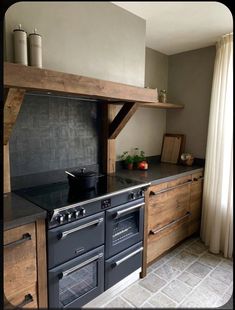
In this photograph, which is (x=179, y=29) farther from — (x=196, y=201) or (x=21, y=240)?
(x=21, y=240)

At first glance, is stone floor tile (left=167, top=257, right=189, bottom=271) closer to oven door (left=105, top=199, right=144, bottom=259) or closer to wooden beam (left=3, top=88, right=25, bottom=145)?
oven door (left=105, top=199, right=144, bottom=259)

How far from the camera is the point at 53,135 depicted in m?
1.83

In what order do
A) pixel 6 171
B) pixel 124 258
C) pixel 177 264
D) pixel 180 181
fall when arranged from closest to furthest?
1. pixel 6 171
2. pixel 124 258
3. pixel 177 264
4. pixel 180 181

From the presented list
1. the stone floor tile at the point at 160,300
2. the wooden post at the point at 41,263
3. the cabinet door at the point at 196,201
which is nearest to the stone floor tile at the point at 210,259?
the cabinet door at the point at 196,201

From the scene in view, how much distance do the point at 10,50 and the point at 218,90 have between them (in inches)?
74.2

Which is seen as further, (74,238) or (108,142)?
(108,142)

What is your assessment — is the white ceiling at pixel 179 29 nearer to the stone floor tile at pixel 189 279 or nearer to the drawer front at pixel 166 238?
the drawer front at pixel 166 238

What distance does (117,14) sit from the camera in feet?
5.24

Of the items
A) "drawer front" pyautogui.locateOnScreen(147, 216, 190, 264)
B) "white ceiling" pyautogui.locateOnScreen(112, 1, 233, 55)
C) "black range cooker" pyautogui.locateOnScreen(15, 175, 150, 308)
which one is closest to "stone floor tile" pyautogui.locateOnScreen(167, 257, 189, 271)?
"drawer front" pyautogui.locateOnScreen(147, 216, 190, 264)

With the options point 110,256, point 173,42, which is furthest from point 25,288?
point 173,42

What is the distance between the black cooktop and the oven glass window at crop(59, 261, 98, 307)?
47 cm

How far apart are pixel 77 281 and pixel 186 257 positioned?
4.18ft

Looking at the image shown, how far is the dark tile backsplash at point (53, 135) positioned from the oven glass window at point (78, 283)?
799 millimetres

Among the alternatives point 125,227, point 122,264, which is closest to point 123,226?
point 125,227
